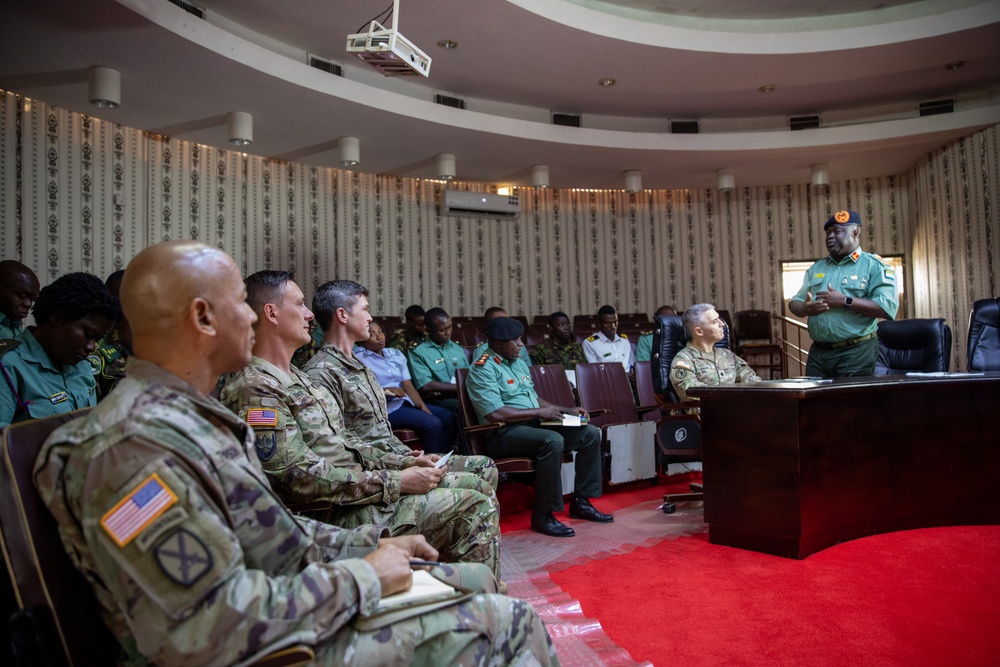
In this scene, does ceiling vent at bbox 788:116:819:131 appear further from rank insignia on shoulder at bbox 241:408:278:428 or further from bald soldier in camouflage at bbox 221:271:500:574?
rank insignia on shoulder at bbox 241:408:278:428

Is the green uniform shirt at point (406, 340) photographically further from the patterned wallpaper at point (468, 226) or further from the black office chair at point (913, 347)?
the black office chair at point (913, 347)

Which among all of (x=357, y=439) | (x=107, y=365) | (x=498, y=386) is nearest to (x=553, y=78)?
(x=498, y=386)

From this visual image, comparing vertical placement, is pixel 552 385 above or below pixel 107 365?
below

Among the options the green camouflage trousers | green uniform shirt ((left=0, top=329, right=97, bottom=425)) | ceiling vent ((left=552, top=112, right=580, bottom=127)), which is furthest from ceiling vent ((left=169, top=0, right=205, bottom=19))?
the green camouflage trousers

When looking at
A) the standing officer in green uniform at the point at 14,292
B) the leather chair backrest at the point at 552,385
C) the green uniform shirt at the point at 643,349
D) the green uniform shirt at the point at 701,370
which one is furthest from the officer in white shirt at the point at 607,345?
the standing officer in green uniform at the point at 14,292

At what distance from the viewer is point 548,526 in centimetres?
346

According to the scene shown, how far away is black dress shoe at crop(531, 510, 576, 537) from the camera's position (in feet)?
11.2

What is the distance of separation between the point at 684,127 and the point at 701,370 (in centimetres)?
547

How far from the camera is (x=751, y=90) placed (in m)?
7.55

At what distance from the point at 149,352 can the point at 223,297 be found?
5.7 inches

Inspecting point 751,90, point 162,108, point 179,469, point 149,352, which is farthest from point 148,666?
point 751,90

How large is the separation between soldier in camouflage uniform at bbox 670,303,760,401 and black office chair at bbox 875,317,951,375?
1.06 metres

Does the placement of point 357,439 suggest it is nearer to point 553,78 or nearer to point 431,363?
point 431,363

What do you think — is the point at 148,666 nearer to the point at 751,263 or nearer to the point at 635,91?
the point at 635,91
